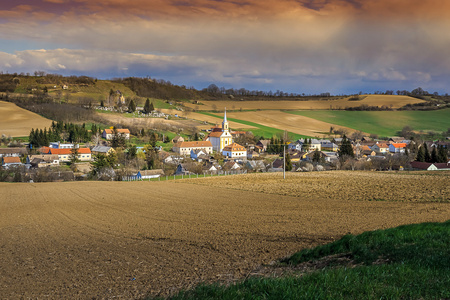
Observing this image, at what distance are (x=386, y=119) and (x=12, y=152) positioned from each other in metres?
118

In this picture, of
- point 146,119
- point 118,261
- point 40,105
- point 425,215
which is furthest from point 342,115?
point 118,261

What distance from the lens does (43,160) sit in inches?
2933

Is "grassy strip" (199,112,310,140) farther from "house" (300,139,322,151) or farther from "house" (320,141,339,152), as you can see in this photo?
"house" (320,141,339,152)

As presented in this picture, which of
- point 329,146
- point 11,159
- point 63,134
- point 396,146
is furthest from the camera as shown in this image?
point 329,146

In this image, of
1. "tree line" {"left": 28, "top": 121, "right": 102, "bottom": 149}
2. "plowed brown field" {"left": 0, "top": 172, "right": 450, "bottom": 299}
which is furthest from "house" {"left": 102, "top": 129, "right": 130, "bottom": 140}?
"plowed brown field" {"left": 0, "top": 172, "right": 450, "bottom": 299}

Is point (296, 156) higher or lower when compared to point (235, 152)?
higher

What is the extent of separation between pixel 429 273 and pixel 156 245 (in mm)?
9818

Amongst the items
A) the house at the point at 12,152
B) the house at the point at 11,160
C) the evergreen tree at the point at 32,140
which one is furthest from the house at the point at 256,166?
the evergreen tree at the point at 32,140

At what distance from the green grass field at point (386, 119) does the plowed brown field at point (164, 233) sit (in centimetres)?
9997

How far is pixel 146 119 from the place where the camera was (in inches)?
4951

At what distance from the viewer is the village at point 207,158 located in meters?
62.6

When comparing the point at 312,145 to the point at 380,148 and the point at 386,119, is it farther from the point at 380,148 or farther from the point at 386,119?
the point at 386,119

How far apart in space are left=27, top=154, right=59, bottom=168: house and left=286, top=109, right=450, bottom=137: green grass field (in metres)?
94.0

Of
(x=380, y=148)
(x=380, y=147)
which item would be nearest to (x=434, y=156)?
(x=380, y=148)
